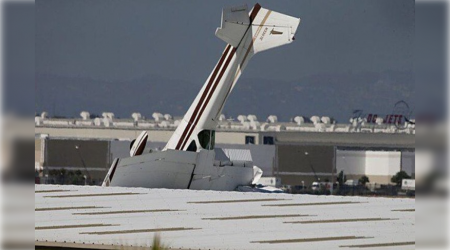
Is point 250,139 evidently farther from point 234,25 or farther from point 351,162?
point 234,25

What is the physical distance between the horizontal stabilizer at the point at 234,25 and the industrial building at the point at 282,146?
126 feet

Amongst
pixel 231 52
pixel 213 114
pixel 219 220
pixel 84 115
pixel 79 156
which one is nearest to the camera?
pixel 219 220

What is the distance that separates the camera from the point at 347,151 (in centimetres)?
9656

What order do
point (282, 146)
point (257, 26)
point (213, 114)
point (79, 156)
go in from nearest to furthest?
1. point (257, 26)
2. point (213, 114)
3. point (79, 156)
4. point (282, 146)

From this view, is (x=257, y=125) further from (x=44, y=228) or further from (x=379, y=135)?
(x=44, y=228)

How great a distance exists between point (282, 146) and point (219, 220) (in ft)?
219

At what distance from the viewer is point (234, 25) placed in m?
46.3

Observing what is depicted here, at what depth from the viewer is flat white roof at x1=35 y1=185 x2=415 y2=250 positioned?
2317 centimetres

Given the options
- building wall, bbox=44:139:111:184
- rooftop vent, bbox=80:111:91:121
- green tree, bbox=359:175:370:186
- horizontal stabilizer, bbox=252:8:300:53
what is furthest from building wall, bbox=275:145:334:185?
horizontal stabilizer, bbox=252:8:300:53

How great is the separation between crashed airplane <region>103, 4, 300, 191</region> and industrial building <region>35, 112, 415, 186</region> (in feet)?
119

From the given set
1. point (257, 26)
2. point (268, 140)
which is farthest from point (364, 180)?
point (257, 26)

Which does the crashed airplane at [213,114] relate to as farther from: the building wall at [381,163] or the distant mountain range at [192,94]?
the distant mountain range at [192,94]

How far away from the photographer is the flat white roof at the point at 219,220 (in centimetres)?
2317

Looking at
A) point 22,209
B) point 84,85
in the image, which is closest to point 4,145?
point 22,209
